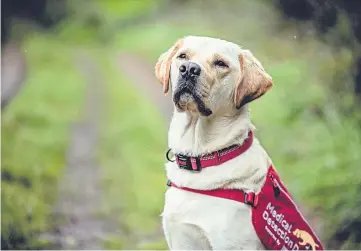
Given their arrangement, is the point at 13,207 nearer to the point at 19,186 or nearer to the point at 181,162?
the point at 19,186

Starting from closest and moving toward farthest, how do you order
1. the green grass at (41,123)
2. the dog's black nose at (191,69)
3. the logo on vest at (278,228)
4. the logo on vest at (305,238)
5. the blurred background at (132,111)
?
the dog's black nose at (191,69) → the logo on vest at (278,228) → the logo on vest at (305,238) → the blurred background at (132,111) → the green grass at (41,123)

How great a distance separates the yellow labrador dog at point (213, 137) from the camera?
2.45 metres

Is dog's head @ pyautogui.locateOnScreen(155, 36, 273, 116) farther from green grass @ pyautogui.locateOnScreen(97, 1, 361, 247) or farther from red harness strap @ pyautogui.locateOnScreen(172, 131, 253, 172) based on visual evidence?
green grass @ pyautogui.locateOnScreen(97, 1, 361, 247)

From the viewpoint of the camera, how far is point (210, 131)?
2.56 m

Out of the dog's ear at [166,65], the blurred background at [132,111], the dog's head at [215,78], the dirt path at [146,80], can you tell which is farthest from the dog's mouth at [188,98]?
the dirt path at [146,80]

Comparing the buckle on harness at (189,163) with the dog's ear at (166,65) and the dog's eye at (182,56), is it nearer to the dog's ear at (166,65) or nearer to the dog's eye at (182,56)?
the dog's ear at (166,65)

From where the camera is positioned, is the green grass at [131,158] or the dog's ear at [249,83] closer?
the dog's ear at [249,83]

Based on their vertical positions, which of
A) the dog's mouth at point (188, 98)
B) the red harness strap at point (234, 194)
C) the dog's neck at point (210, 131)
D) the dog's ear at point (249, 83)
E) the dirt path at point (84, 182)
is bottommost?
the dirt path at point (84, 182)

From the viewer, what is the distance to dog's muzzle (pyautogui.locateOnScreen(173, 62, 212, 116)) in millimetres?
2396

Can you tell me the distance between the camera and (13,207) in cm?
376

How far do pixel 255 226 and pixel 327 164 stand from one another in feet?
4.66

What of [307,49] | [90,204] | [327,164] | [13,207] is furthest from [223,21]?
[13,207]

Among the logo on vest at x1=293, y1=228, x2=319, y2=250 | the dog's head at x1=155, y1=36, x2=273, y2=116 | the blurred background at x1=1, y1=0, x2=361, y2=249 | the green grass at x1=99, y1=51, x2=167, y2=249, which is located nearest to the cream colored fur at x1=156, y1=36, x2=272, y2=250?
the dog's head at x1=155, y1=36, x2=273, y2=116

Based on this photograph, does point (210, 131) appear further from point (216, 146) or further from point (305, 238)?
point (305, 238)
